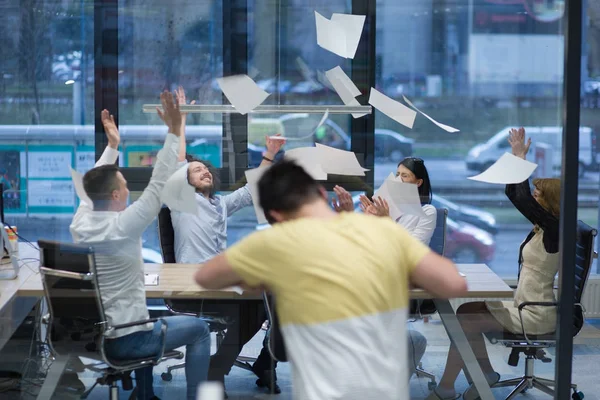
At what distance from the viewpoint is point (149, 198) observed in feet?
11.2

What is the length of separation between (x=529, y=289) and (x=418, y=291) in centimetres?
53

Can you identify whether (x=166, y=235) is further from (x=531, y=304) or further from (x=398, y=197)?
(x=531, y=304)

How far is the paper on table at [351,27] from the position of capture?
3547 mm

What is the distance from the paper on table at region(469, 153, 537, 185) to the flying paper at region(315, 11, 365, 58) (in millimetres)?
A: 732

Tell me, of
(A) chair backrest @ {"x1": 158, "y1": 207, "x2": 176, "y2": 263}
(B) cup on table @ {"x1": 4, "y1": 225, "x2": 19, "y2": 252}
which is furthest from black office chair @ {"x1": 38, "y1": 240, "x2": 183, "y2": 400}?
(A) chair backrest @ {"x1": 158, "y1": 207, "x2": 176, "y2": 263}

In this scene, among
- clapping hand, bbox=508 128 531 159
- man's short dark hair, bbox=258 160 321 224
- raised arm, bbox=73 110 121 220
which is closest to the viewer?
man's short dark hair, bbox=258 160 321 224

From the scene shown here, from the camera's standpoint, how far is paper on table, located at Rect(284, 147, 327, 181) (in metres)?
3.57

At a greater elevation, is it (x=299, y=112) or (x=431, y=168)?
(x=299, y=112)

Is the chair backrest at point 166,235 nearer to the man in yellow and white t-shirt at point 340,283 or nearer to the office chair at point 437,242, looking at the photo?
the office chair at point 437,242

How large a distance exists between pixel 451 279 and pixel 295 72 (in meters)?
1.63

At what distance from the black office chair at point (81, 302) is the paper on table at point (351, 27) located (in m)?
1.27

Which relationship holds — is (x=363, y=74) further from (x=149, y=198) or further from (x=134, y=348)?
(x=134, y=348)

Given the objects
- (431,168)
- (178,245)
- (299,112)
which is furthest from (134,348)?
(431,168)

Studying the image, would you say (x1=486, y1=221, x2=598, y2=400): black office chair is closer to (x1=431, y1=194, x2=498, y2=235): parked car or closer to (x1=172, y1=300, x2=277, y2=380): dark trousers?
(x1=431, y1=194, x2=498, y2=235): parked car
